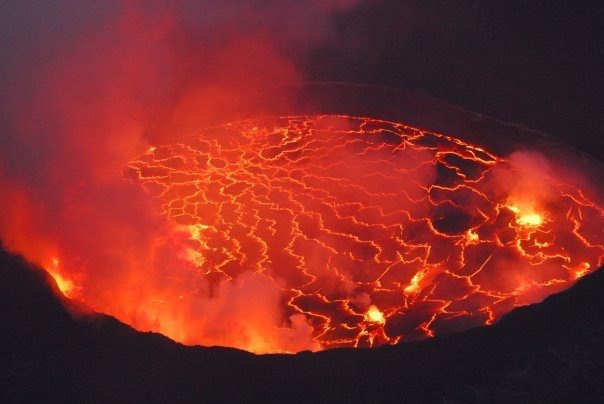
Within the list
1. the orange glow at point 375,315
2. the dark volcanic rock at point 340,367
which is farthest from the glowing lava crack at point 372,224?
the dark volcanic rock at point 340,367

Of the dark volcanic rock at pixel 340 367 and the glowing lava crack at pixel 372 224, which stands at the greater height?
the glowing lava crack at pixel 372 224

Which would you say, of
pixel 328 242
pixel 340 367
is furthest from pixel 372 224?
pixel 340 367

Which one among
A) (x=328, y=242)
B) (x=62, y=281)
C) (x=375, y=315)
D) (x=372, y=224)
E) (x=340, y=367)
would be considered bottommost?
(x=340, y=367)

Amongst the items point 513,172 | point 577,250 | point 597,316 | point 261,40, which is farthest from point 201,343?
point 261,40

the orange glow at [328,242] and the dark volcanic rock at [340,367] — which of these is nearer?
the dark volcanic rock at [340,367]

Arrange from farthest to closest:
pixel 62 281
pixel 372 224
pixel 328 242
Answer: pixel 372 224 → pixel 328 242 → pixel 62 281

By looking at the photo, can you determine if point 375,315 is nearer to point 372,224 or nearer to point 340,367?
point 340,367

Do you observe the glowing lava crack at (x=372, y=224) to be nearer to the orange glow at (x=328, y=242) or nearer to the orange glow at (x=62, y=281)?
the orange glow at (x=328, y=242)
